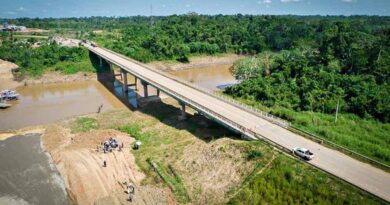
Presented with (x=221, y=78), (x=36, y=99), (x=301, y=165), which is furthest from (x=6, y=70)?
(x=301, y=165)

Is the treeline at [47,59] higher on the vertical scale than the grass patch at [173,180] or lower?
higher

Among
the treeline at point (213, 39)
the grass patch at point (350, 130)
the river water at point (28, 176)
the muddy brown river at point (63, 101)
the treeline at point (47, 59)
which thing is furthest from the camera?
the treeline at point (213, 39)

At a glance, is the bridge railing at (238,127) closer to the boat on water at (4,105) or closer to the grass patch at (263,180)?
the grass patch at (263,180)

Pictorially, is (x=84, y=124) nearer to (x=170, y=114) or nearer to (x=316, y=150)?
(x=170, y=114)

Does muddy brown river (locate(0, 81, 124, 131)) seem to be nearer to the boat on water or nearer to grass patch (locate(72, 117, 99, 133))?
the boat on water

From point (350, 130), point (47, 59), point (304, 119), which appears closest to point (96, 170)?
point (304, 119)

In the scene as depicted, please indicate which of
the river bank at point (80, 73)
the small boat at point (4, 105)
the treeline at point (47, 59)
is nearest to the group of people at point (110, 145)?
the small boat at point (4, 105)
